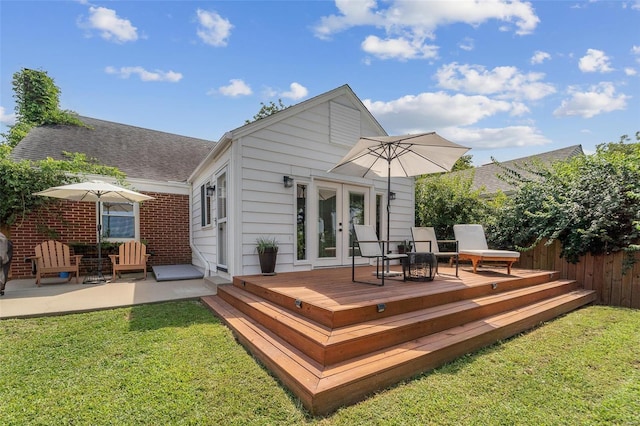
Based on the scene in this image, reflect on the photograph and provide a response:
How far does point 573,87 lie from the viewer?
24.7 ft

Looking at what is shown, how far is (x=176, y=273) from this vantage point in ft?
24.8

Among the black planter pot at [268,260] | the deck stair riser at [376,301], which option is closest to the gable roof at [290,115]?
the black planter pot at [268,260]

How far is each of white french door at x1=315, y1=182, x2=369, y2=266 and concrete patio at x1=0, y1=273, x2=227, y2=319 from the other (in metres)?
2.31

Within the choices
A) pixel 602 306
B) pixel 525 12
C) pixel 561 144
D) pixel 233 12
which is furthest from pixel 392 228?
pixel 561 144

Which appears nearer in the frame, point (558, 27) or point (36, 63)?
point (558, 27)

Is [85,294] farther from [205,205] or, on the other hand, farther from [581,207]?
[581,207]

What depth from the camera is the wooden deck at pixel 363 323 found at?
2398 mm

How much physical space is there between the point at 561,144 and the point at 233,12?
14.6 metres

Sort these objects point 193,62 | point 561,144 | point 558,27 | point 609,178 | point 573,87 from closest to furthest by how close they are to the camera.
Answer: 1. point 609,178
2. point 558,27
3. point 573,87
4. point 193,62
5. point 561,144

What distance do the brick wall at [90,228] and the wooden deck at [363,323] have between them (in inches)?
186

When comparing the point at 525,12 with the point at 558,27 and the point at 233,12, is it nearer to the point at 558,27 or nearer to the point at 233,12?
the point at 558,27

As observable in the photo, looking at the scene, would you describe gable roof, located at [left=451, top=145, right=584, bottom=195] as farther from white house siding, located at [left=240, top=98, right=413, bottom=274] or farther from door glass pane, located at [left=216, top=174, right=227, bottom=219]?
door glass pane, located at [left=216, top=174, right=227, bottom=219]

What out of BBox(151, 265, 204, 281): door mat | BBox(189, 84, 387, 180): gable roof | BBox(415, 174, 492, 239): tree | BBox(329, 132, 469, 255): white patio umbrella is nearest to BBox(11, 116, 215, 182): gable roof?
BBox(189, 84, 387, 180): gable roof

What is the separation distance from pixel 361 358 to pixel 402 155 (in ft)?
12.6
